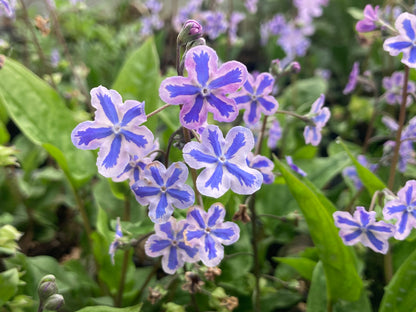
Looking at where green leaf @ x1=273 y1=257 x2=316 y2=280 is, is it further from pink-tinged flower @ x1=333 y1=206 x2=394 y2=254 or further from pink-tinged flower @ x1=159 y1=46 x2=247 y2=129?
pink-tinged flower @ x1=159 y1=46 x2=247 y2=129

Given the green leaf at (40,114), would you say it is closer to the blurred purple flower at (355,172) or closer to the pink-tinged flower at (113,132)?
the pink-tinged flower at (113,132)

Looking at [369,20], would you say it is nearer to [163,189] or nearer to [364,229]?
[364,229]

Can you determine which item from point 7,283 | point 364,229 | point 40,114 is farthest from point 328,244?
point 40,114

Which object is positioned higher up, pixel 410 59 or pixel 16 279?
pixel 410 59

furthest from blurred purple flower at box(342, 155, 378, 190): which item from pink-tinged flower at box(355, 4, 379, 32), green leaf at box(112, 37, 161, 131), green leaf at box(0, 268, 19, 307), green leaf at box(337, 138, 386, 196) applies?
green leaf at box(0, 268, 19, 307)

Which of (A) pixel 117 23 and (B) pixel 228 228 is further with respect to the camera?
(A) pixel 117 23

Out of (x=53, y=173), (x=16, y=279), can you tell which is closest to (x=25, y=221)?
(x=53, y=173)

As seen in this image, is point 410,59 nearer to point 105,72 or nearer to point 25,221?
Result: point 25,221
